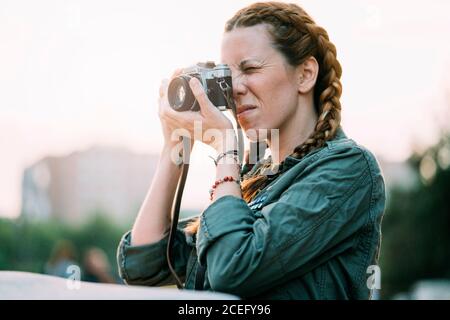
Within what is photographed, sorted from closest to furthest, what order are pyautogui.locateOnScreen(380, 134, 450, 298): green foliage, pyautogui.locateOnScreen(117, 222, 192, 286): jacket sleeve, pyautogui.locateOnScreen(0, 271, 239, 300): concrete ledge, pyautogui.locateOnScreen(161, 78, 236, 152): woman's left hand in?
pyautogui.locateOnScreen(0, 271, 239, 300): concrete ledge → pyautogui.locateOnScreen(161, 78, 236, 152): woman's left hand → pyautogui.locateOnScreen(117, 222, 192, 286): jacket sleeve → pyautogui.locateOnScreen(380, 134, 450, 298): green foliage

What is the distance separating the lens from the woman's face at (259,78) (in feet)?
7.14

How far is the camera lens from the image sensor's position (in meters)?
2.22

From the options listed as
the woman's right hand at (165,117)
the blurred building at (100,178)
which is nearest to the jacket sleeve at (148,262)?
the woman's right hand at (165,117)

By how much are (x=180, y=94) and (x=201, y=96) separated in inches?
4.5

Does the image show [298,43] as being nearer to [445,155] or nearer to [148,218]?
[148,218]

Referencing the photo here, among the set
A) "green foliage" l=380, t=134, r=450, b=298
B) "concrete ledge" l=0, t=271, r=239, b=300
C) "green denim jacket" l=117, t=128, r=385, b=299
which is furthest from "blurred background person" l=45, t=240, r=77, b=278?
"green foliage" l=380, t=134, r=450, b=298

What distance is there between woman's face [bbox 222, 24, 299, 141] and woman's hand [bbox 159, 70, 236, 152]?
10cm

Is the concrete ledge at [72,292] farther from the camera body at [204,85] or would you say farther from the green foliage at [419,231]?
the green foliage at [419,231]

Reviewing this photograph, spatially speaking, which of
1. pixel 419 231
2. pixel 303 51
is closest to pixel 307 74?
pixel 303 51

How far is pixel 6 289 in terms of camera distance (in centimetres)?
139

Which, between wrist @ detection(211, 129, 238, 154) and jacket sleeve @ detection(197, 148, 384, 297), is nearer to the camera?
jacket sleeve @ detection(197, 148, 384, 297)

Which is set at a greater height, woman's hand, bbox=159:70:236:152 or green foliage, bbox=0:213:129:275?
woman's hand, bbox=159:70:236:152

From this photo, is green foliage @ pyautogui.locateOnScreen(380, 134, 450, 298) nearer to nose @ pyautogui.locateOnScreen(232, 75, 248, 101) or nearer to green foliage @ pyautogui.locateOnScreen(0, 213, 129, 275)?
green foliage @ pyautogui.locateOnScreen(0, 213, 129, 275)
